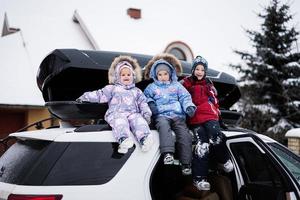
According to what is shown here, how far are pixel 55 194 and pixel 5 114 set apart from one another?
1166 cm

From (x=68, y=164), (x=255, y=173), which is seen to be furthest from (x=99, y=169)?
(x=255, y=173)

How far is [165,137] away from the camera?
337cm

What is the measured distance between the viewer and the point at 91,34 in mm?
16297

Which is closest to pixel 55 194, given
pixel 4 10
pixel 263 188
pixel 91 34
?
pixel 263 188

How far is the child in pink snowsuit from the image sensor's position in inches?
127

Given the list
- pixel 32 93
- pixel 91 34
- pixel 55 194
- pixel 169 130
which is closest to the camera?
pixel 55 194

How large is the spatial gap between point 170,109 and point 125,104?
0.46 metres

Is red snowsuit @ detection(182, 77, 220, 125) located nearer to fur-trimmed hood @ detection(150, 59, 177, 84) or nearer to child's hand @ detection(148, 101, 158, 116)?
fur-trimmed hood @ detection(150, 59, 177, 84)

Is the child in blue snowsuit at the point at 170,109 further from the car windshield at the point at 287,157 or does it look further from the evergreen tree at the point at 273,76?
the evergreen tree at the point at 273,76

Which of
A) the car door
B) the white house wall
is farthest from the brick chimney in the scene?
the car door

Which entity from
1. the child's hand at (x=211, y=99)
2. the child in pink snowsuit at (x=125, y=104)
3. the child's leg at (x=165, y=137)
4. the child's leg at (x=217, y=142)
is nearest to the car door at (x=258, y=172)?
the child's leg at (x=217, y=142)

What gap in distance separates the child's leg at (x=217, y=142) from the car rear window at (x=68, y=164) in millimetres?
972

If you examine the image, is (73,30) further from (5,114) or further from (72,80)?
(72,80)

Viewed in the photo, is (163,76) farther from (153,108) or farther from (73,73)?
(73,73)
